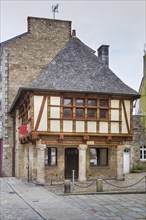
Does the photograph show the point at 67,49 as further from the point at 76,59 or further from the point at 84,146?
the point at 84,146

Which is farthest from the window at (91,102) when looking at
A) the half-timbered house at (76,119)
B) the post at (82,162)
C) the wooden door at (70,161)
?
the wooden door at (70,161)

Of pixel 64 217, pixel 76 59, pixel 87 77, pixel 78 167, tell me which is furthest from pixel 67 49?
pixel 64 217

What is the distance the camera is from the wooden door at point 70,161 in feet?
75.4

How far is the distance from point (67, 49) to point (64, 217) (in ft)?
49.7

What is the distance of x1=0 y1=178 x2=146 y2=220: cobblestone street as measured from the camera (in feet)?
37.3

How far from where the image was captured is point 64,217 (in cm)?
1119

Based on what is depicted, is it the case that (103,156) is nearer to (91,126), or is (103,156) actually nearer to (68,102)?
(91,126)

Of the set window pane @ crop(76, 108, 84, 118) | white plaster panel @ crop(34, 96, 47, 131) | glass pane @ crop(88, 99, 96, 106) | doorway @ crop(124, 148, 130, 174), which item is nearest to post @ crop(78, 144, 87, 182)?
window pane @ crop(76, 108, 84, 118)

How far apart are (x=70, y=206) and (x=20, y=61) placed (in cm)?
1788

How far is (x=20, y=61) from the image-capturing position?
29.4 meters

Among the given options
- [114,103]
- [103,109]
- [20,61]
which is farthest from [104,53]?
[103,109]

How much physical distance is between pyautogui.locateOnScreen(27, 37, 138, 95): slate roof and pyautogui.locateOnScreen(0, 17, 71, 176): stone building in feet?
15.6

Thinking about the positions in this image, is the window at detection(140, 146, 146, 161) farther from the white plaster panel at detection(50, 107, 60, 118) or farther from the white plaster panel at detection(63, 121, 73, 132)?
the white plaster panel at detection(50, 107, 60, 118)

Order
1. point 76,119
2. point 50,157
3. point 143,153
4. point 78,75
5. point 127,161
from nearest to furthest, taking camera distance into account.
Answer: point 76,119, point 78,75, point 50,157, point 127,161, point 143,153
